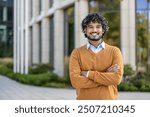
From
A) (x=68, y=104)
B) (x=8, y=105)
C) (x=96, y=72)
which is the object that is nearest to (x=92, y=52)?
(x=96, y=72)

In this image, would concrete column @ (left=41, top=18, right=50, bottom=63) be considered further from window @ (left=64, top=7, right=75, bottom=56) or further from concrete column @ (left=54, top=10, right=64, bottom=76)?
window @ (left=64, top=7, right=75, bottom=56)

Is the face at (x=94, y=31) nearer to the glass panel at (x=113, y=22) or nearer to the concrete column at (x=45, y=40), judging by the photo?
the glass panel at (x=113, y=22)

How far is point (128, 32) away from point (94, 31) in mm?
19255

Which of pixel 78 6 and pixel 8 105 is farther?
pixel 78 6

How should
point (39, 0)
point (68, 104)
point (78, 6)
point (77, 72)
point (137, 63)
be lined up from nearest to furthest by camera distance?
1. point (68, 104)
2. point (77, 72)
3. point (137, 63)
4. point (78, 6)
5. point (39, 0)

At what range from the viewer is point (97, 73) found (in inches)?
122

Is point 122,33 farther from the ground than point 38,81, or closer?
farther from the ground

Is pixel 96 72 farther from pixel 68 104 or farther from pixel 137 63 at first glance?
pixel 137 63

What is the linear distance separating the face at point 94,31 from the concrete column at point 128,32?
18968mm

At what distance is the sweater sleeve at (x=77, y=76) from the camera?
3145 mm

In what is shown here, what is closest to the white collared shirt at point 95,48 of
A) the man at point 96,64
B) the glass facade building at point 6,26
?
the man at point 96,64

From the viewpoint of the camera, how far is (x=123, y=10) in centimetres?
2209

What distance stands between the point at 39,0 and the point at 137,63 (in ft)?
61.2

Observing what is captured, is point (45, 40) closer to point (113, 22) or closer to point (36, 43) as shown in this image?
point (36, 43)
